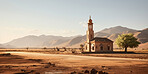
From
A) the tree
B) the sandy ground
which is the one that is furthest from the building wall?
the sandy ground

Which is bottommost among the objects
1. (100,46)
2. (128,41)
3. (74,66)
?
(74,66)

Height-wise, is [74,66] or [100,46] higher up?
[100,46]

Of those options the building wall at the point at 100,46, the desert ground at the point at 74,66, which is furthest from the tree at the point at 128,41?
the desert ground at the point at 74,66

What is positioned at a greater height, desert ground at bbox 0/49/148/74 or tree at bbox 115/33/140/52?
tree at bbox 115/33/140/52

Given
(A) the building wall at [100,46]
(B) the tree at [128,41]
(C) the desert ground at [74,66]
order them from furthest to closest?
(B) the tree at [128,41]
(A) the building wall at [100,46]
(C) the desert ground at [74,66]

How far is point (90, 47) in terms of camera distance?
5316cm

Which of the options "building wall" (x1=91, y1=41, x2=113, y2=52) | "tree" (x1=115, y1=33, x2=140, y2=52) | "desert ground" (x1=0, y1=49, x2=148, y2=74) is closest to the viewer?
"desert ground" (x1=0, y1=49, x2=148, y2=74)

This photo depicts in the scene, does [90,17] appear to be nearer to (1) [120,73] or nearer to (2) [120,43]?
(2) [120,43]

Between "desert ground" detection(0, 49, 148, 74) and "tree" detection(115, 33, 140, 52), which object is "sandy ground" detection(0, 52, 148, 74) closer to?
"desert ground" detection(0, 49, 148, 74)

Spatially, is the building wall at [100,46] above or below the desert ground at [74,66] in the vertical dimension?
above

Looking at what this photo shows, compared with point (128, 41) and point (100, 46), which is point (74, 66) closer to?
point (100, 46)

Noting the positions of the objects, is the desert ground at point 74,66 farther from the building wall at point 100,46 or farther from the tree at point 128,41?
the tree at point 128,41

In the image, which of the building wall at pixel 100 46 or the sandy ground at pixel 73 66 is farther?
the building wall at pixel 100 46

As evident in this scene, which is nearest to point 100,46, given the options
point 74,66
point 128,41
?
point 128,41
